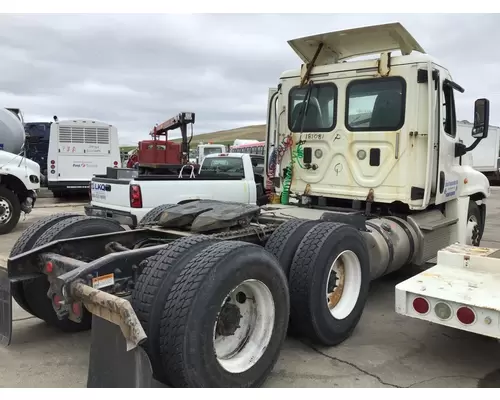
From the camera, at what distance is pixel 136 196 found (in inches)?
280

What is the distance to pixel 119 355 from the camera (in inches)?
105

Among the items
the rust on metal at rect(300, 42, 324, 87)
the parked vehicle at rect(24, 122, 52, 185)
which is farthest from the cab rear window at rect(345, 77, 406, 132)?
the parked vehicle at rect(24, 122, 52, 185)

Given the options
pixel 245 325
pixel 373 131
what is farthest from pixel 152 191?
pixel 245 325

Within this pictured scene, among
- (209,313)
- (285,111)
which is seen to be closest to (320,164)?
(285,111)

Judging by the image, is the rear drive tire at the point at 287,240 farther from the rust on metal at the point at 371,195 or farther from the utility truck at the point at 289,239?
the rust on metal at the point at 371,195

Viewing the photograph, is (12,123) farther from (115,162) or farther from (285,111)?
(285,111)

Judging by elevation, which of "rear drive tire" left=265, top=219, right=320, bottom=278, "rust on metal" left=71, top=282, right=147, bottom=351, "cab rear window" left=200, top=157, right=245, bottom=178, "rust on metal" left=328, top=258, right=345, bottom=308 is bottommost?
"rust on metal" left=328, top=258, right=345, bottom=308

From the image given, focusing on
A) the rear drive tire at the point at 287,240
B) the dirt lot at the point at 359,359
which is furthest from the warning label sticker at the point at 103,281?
the rear drive tire at the point at 287,240

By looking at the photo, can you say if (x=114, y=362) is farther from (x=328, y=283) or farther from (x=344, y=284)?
(x=344, y=284)

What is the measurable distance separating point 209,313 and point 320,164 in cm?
372

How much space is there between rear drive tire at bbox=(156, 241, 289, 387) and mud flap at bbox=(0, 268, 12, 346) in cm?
124

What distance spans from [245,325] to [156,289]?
0.78 metres

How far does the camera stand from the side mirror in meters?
5.48

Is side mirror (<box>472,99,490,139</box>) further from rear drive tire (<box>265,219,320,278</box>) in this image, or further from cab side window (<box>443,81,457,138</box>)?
rear drive tire (<box>265,219,320,278</box>)
